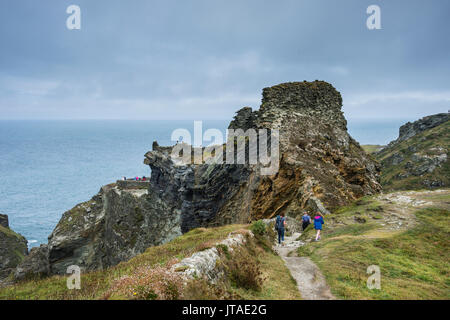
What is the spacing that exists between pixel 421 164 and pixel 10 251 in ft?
396

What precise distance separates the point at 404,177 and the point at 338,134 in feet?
210

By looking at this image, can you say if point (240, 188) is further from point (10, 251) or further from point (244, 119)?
point (10, 251)

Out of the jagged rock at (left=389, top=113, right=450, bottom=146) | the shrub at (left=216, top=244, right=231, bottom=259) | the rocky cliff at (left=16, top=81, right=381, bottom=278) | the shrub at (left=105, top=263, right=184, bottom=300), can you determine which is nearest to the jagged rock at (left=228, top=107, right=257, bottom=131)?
the rocky cliff at (left=16, top=81, right=381, bottom=278)

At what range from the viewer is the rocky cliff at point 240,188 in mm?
30766

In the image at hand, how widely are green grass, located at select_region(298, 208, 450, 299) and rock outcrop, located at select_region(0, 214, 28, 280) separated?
250ft

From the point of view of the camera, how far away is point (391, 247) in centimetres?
1463

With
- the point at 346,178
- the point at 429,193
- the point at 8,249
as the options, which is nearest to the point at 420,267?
the point at 429,193

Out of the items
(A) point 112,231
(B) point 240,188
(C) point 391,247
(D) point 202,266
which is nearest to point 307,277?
(C) point 391,247

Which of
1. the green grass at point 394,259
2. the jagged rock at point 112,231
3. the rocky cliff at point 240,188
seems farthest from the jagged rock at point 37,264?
the green grass at point 394,259

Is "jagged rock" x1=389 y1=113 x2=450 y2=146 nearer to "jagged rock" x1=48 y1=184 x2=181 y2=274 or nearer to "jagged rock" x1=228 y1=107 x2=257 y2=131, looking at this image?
"jagged rock" x1=228 y1=107 x2=257 y2=131

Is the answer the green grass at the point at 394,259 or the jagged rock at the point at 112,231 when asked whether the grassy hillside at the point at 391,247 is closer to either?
the green grass at the point at 394,259

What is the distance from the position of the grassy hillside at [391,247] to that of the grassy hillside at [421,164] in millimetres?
67008

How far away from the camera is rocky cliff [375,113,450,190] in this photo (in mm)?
77812

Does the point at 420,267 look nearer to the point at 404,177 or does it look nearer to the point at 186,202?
the point at 186,202
